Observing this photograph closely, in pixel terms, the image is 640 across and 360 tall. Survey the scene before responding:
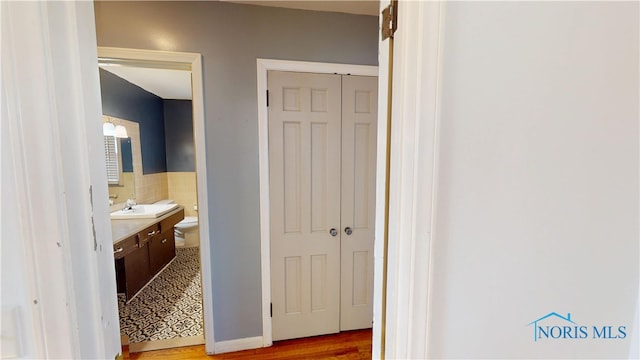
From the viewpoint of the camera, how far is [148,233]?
105 inches

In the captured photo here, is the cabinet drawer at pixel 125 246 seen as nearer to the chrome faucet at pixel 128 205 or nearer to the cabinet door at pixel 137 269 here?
the cabinet door at pixel 137 269

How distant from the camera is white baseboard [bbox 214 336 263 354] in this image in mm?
1972

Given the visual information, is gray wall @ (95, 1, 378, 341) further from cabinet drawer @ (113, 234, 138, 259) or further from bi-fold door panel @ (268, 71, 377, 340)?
cabinet drawer @ (113, 234, 138, 259)

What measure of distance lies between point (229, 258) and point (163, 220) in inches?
60.2

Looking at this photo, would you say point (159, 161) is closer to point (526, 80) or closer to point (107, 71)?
point (107, 71)

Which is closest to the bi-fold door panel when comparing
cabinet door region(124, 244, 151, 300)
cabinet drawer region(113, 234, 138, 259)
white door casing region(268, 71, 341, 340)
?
white door casing region(268, 71, 341, 340)

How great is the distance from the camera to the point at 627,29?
671 millimetres

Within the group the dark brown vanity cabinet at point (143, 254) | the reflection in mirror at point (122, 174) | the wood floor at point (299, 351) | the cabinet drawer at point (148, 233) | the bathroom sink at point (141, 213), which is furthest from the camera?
the reflection in mirror at point (122, 174)

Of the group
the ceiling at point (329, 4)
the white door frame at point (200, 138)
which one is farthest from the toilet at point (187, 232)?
the ceiling at point (329, 4)

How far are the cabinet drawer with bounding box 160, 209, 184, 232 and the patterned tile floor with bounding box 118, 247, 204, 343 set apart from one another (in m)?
0.57

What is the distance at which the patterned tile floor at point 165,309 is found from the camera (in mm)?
2188

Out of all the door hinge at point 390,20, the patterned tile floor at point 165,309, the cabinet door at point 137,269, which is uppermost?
the door hinge at point 390,20

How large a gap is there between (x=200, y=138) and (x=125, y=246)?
1.23 metres

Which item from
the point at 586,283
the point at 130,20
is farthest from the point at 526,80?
the point at 130,20
